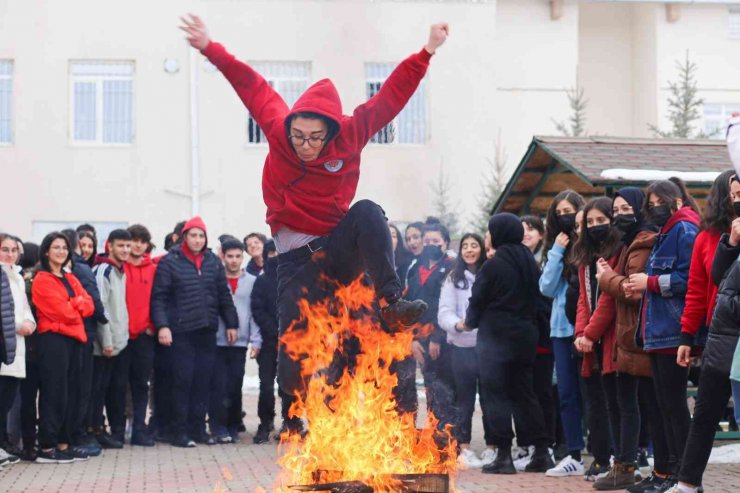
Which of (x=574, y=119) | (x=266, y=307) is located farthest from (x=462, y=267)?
(x=574, y=119)

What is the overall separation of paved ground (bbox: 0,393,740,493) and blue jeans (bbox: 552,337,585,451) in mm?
419

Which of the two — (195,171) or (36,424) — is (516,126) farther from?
(36,424)

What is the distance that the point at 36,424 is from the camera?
11.7 meters

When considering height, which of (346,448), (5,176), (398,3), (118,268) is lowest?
(346,448)

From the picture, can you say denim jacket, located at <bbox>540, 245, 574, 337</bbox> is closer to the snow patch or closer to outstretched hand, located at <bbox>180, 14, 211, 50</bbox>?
the snow patch

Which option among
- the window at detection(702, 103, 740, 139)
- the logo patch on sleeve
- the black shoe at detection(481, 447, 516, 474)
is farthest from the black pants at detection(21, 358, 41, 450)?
the window at detection(702, 103, 740, 139)

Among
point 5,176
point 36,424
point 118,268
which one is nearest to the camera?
point 36,424

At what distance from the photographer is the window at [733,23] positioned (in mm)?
29016

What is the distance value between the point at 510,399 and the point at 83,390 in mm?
4336

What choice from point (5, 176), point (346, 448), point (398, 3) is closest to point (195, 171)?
point (5, 176)

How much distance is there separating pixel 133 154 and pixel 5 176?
2494 mm

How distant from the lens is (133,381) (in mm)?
13023

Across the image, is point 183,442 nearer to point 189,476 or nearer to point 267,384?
point 267,384

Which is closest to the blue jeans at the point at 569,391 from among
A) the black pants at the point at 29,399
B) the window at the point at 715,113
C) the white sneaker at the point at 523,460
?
the white sneaker at the point at 523,460
